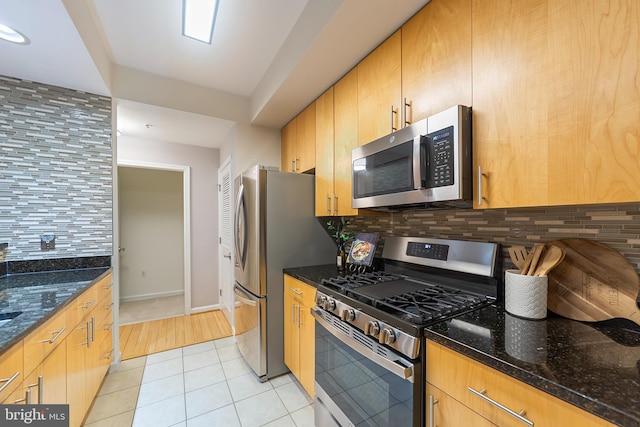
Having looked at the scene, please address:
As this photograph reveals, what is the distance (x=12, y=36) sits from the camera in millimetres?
1468

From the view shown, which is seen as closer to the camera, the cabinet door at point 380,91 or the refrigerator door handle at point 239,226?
the cabinet door at point 380,91

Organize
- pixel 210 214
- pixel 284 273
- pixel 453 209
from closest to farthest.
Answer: pixel 453 209, pixel 284 273, pixel 210 214

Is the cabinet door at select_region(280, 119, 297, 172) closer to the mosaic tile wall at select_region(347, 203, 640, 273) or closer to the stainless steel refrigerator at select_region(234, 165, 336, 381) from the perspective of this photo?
the stainless steel refrigerator at select_region(234, 165, 336, 381)

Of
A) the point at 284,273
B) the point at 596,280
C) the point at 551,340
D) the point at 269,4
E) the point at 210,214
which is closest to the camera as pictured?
the point at 551,340

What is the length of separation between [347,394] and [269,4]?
2305 mm

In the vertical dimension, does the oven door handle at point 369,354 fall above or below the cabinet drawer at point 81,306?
Result: below

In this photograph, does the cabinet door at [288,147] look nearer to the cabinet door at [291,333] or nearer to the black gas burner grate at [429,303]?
the cabinet door at [291,333]

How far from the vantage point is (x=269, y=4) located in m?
1.61

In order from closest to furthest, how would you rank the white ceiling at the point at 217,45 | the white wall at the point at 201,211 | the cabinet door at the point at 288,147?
1. the white ceiling at the point at 217,45
2. the cabinet door at the point at 288,147
3. the white wall at the point at 201,211

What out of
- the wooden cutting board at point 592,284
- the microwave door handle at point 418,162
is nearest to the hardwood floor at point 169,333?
the microwave door handle at point 418,162

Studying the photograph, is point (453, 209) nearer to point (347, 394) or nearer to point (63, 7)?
point (347, 394)

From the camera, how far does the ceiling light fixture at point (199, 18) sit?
Result: 160cm

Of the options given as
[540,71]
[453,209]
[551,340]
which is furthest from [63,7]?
[551,340]

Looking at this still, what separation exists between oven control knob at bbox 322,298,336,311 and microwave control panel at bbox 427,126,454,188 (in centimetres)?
79
